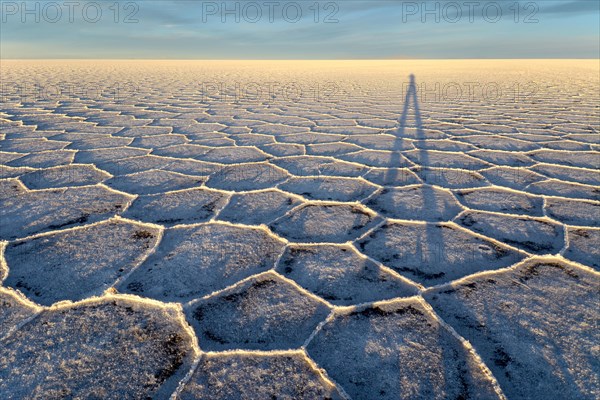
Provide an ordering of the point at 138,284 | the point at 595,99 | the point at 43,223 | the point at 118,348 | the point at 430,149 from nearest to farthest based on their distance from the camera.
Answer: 1. the point at 118,348
2. the point at 138,284
3. the point at 43,223
4. the point at 430,149
5. the point at 595,99

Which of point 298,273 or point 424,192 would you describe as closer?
point 298,273

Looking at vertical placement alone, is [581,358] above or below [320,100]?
below

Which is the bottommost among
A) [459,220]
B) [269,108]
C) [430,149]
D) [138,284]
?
[138,284]

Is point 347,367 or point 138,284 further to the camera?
point 138,284

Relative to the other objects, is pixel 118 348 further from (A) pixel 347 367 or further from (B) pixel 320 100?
(B) pixel 320 100

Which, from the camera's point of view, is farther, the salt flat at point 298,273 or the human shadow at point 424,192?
the human shadow at point 424,192

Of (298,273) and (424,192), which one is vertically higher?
(424,192)

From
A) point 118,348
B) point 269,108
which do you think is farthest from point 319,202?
point 269,108

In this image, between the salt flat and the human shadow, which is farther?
the human shadow
